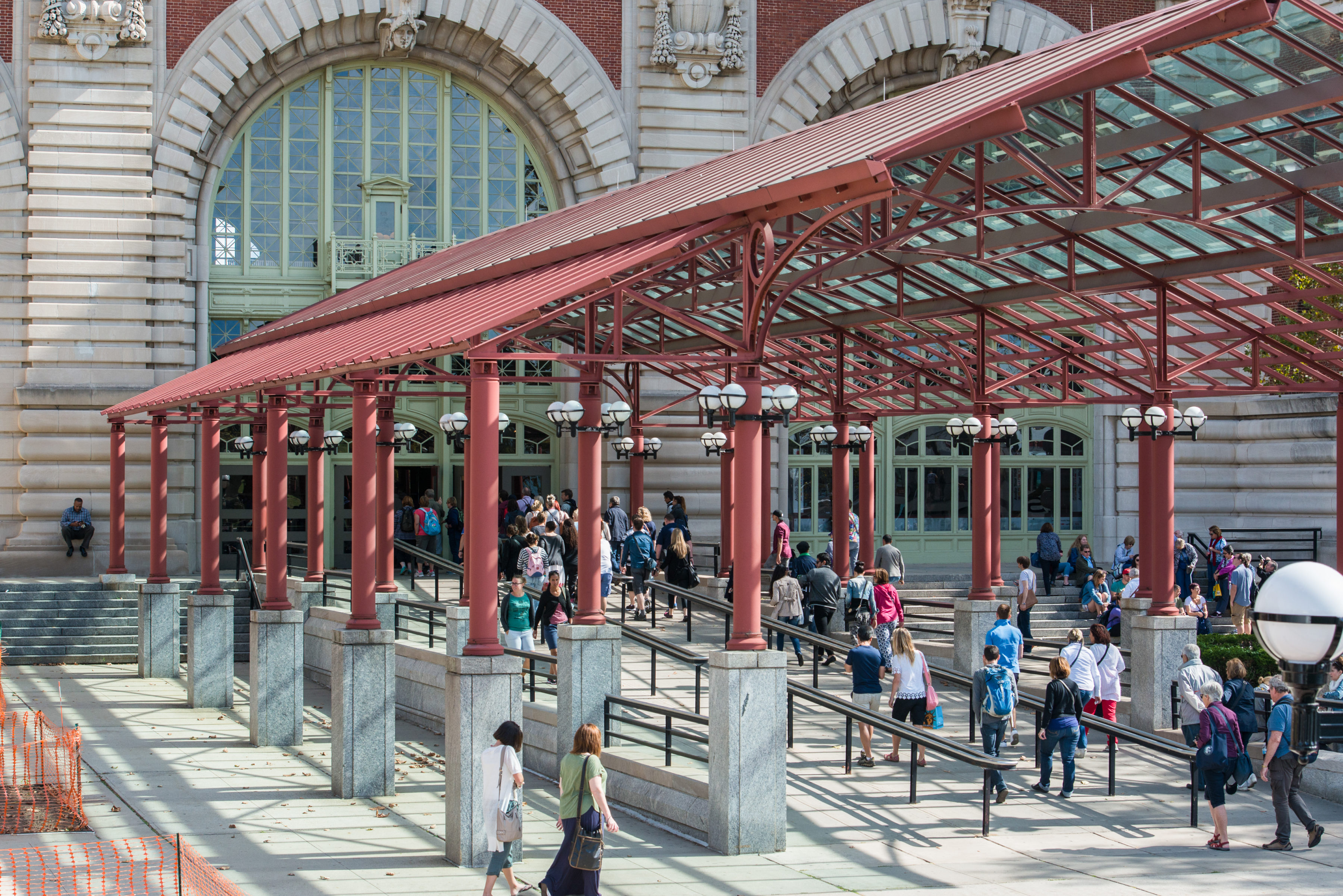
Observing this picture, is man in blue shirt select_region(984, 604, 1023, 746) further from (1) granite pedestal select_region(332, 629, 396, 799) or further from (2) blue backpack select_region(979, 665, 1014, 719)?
(1) granite pedestal select_region(332, 629, 396, 799)

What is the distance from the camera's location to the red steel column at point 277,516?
20031 millimetres

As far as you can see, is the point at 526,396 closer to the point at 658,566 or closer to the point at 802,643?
the point at 658,566

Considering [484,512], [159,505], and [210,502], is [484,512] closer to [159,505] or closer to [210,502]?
[210,502]

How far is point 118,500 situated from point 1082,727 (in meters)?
18.7

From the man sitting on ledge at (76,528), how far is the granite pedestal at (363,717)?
15289 mm

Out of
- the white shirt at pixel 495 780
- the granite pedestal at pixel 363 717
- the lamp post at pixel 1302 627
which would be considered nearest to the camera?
the lamp post at pixel 1302 627

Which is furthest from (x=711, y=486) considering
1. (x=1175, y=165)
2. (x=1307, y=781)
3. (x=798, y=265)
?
(x=1307, y=781)

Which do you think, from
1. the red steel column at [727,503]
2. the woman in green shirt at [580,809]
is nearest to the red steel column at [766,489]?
the red steel column at [727,503]

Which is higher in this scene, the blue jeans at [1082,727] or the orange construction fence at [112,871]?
the blue jeans at [1082,727]

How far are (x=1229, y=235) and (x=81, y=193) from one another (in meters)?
23.2

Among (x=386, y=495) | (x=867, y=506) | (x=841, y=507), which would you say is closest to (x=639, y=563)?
(x=386, y=495)

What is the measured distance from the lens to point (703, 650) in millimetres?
20719

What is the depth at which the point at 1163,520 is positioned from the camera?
1983cm

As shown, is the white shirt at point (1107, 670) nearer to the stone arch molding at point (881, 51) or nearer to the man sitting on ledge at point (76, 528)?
the stone arch molding at point (881, 51)
